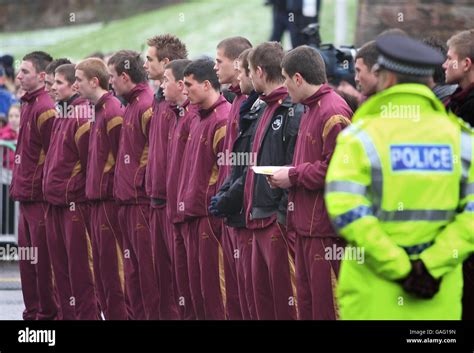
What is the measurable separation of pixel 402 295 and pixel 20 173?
6401mm

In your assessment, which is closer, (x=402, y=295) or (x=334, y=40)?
(x=402, y=295)

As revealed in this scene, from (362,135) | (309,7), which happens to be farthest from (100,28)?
(362,135)

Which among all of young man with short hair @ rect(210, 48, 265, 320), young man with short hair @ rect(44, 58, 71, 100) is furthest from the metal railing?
young man with short hair @ rect(210, 48, 265, 320)

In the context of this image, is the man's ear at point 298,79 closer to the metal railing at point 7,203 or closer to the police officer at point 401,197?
the police officer at point 401,197

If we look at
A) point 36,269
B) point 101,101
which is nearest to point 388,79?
point 101,101

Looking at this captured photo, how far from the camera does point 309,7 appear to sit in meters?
17.3

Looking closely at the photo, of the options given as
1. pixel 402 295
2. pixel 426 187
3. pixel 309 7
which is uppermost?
pixel 309 7

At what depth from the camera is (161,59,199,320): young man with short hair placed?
1198cm

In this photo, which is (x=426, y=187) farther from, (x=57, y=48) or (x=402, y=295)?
(x=57, y=48)

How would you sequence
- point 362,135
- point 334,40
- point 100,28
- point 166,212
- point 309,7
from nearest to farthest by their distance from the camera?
point 362,135 < point 166,212 < point 309,7 < point 334,40 < point 100,28

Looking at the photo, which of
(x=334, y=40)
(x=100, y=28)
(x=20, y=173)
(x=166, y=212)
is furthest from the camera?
(x=100, y=28)

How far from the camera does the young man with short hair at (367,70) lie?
33.0 ft

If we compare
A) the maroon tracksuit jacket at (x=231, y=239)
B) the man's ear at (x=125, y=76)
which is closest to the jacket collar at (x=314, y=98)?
the maroon tracksuit jacket at (x=231, y=239)

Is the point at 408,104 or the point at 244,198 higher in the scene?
the point at 408,104
